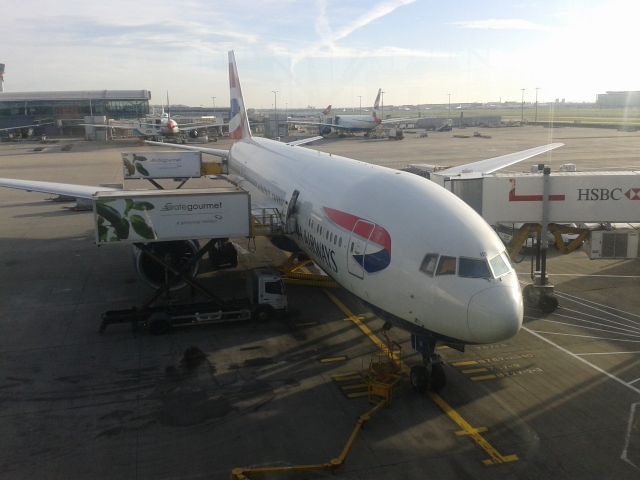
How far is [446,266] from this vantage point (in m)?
11.3

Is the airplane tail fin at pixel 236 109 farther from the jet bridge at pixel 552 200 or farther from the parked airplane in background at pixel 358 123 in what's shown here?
the parked airplane in background at pixel 358 123

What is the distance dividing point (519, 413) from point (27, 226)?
97.9 ft

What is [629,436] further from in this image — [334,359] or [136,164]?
[136,164]

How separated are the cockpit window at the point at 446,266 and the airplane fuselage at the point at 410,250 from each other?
0.06 m

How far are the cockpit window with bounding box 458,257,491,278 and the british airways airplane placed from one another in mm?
19

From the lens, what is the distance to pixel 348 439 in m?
10.9

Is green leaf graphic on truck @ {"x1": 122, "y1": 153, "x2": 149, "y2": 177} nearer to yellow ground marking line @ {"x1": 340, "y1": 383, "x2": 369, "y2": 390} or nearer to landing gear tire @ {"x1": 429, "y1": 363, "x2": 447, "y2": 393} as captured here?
yellow ground marking line @ {"x1": 340, "y1": 383, "x2": 369, "y2": 390}

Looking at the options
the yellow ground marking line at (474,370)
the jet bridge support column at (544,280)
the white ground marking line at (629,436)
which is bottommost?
the white ground marking line at (629,436)

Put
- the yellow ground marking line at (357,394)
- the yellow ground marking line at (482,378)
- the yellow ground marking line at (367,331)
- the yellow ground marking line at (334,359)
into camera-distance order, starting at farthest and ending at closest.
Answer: the yellow ground marking line at (334,359)
the yellow ground marking line at (367,331)
the yellow ground marking line at (482,378)
the yellow ground marking line at (357,394)

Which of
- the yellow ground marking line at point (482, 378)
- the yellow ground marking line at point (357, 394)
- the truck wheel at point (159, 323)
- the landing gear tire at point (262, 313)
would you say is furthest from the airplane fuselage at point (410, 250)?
the truck wheel at point (159, 323)

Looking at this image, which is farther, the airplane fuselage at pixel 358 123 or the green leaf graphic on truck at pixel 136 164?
the airplane fuselage at pixel 358 123

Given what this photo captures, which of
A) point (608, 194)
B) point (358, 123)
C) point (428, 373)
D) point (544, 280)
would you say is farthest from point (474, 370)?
point (358, 123)

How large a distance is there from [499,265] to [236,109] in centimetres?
2893

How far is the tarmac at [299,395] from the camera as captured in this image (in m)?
10.3
